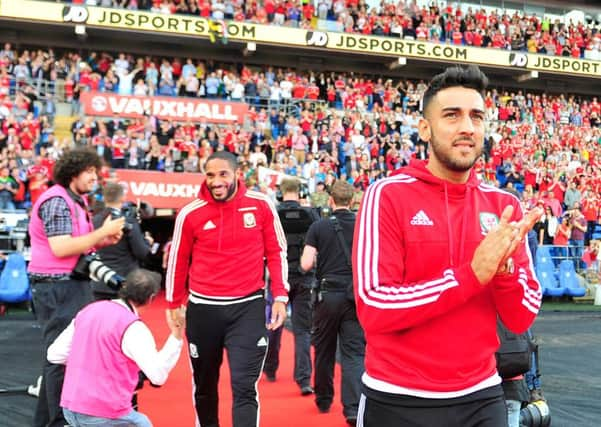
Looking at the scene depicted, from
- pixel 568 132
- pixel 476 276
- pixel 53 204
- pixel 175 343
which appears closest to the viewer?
pixel 476 276

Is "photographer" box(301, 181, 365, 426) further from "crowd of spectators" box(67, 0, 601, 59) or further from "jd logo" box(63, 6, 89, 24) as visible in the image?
"crowd of spectators" box(67, 0, 601, 59)

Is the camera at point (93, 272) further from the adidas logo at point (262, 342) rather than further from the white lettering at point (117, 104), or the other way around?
the white lettering at point (117, 104)

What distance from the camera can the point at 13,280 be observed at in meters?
11.0

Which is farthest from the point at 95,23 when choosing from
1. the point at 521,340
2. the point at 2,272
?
the point at 521,340

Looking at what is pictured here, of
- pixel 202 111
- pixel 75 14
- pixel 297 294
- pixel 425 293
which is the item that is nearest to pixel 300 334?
pixel 297 294

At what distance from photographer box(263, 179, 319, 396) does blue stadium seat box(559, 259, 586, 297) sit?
9.89m

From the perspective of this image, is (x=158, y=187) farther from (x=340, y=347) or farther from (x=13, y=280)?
(x=340, y=347)

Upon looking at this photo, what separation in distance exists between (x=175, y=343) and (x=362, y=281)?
1.85 meters

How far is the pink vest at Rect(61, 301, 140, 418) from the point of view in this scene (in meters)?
3.30

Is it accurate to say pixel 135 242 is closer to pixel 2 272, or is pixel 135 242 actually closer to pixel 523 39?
pixel 2 272

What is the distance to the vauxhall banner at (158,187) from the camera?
12.1m

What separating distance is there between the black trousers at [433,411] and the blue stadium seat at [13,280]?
399 inches

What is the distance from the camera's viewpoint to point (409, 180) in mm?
2156

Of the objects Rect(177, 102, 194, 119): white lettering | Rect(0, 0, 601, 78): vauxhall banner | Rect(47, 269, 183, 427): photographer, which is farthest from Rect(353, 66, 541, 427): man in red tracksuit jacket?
Rect(0, 0, 601, 78): vauxhall banner
